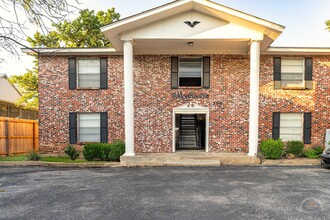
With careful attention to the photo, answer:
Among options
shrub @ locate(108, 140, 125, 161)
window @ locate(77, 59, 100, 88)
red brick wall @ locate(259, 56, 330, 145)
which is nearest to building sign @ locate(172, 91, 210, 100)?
red brick wall @ locate(259, 56, 330, 145)

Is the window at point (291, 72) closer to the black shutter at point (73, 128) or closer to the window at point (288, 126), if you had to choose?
the window at point (288, 126)

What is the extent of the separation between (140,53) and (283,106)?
314 inches

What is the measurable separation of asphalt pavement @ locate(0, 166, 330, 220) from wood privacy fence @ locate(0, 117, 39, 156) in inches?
160

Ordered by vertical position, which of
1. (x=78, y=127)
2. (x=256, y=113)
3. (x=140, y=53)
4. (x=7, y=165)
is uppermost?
(x=140, y=53)

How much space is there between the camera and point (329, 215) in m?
4.27

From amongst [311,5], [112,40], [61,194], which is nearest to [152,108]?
[112,40]

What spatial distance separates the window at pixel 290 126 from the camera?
11.8 m

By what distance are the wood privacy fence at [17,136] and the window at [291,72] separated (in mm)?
14537

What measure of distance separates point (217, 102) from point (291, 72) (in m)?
4.24

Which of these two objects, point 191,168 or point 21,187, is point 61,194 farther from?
point 191,168

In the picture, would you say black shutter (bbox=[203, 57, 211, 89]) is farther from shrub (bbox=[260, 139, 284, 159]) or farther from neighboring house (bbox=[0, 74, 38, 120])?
neighboring house (bbox=[0, 74, 38, 120])

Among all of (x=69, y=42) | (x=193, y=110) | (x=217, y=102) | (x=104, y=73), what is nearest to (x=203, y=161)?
(x=193, y=110)

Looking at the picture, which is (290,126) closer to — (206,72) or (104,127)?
(206,72)

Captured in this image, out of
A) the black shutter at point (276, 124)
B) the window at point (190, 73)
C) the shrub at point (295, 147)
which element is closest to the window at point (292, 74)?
the black shutter at point (276, 124)
